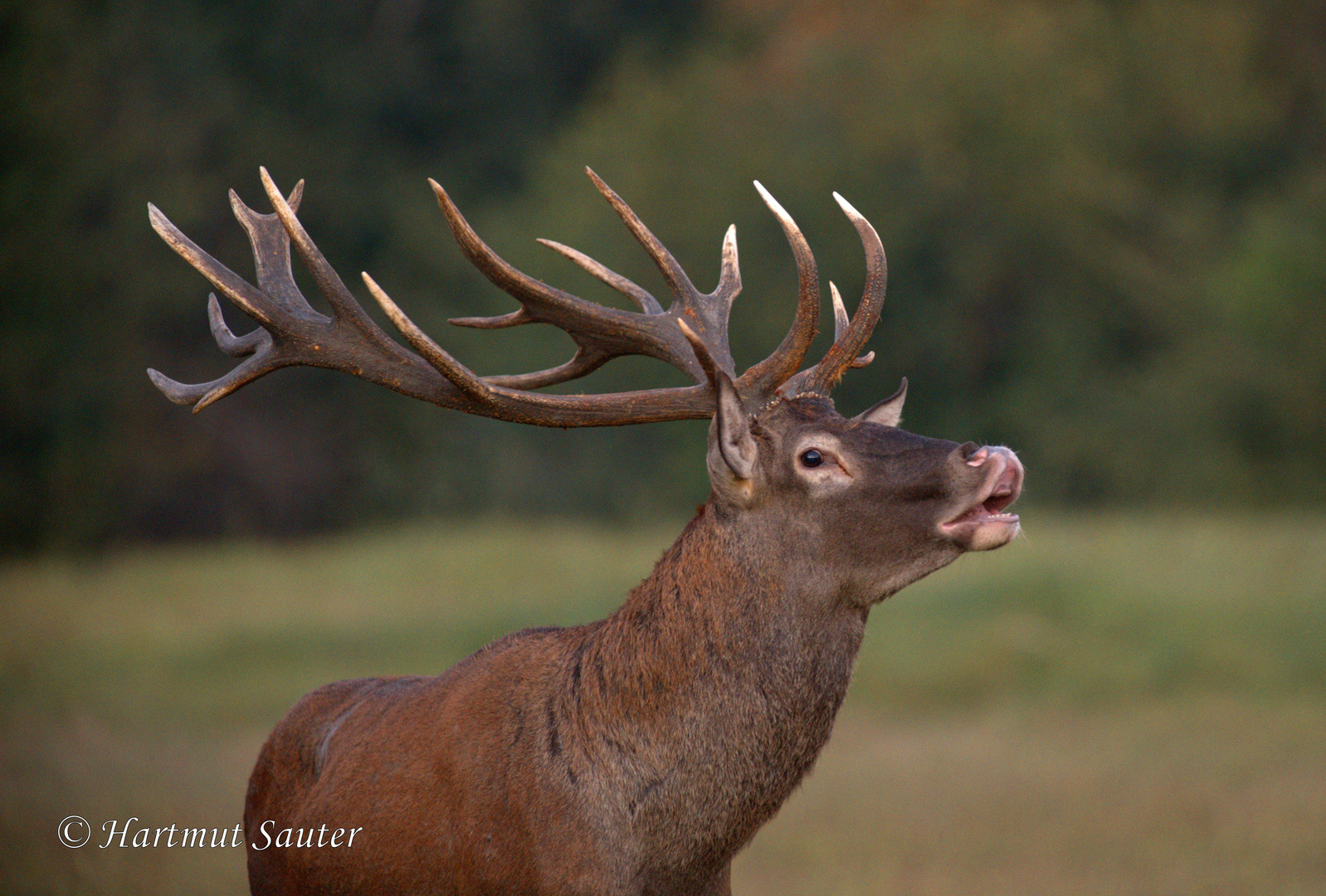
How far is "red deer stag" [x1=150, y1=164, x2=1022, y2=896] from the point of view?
Answer: 3809mm

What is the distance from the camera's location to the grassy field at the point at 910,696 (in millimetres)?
7613

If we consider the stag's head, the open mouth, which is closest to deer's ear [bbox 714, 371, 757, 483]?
the stag's head

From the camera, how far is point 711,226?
30328mm

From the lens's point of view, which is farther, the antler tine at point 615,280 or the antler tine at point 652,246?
the antler tine at point 615,280

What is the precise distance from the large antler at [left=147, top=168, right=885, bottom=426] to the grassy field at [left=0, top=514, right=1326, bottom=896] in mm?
2898

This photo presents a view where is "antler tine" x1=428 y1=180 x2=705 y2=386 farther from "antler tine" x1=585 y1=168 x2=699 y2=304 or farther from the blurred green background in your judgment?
the blurred green background

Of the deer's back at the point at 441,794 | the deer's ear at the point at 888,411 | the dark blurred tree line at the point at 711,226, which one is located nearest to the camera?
the deer's back at the point at 441,794

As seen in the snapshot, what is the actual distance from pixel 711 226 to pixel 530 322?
85.9 feet

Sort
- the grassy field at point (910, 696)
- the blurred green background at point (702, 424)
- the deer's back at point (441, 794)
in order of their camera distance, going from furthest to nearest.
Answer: the blurred green background at point (702, 424)
the grassy field at point (910, 696)
the deer's back at point (441, 794)

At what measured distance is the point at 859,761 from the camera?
401 inches

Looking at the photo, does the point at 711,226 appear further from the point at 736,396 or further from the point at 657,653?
the point at 657,653

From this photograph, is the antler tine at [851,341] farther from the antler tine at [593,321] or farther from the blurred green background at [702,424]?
the blurred green background at [702,424]

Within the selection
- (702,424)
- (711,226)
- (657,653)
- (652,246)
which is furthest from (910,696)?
(711,226)

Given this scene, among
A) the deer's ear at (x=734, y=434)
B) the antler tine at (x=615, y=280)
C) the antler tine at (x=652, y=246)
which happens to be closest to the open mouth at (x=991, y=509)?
the deer's ear at (x=734, y=434)
